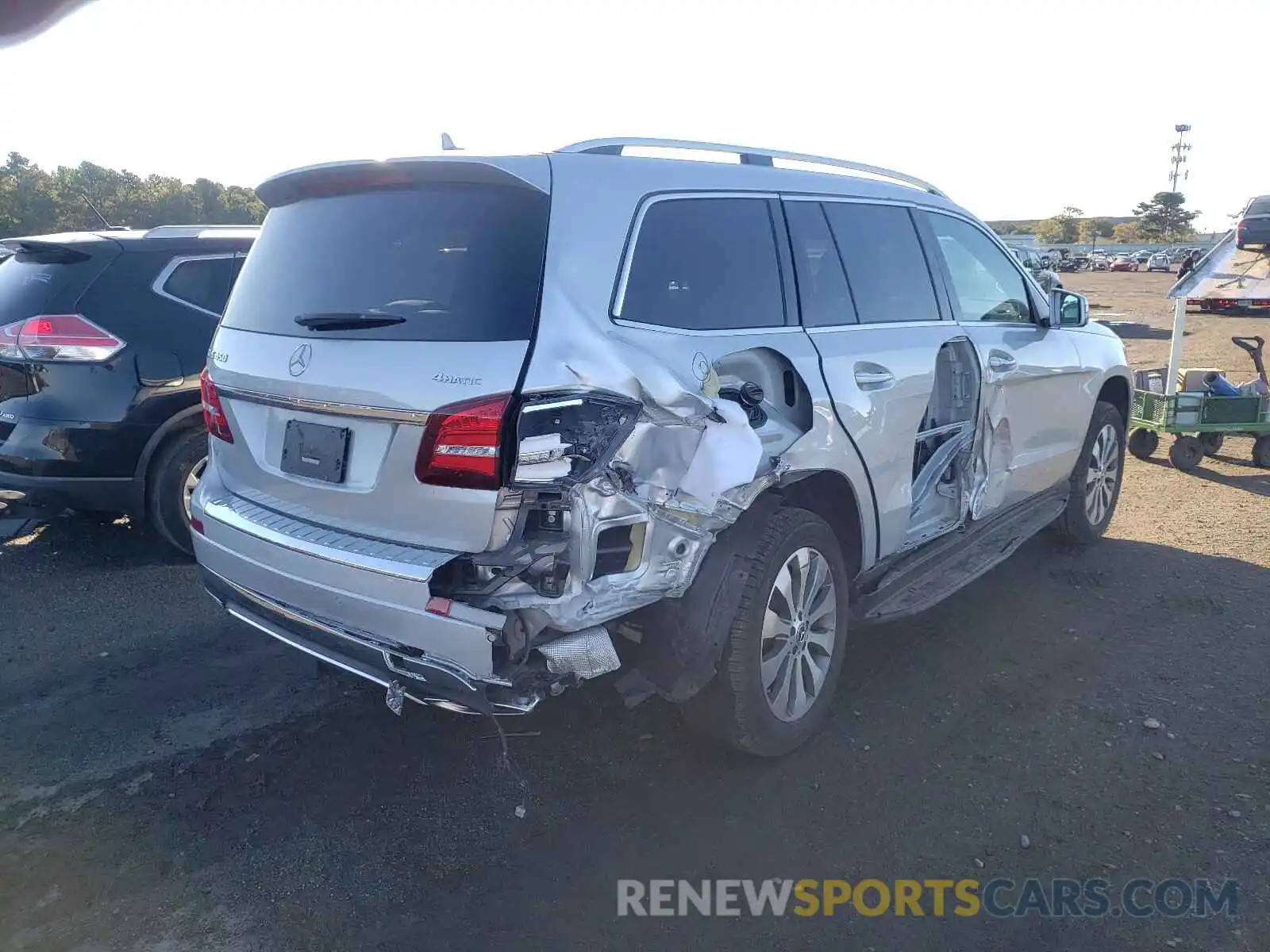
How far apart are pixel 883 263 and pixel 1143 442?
5.67m

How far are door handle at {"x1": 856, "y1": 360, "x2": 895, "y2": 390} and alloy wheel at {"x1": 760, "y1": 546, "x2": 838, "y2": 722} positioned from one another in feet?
2.23

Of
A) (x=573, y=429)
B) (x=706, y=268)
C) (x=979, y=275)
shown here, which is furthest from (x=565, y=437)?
(x=979, y=275)

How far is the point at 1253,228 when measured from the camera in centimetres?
997

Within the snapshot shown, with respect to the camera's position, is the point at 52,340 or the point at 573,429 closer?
the point at 573,429

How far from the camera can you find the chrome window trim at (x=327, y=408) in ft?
8.98

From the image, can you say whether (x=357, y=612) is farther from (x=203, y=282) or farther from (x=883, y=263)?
(x=203, y=282)

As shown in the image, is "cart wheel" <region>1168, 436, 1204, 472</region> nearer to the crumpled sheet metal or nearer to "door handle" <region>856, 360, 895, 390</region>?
the crumpled sheet metal

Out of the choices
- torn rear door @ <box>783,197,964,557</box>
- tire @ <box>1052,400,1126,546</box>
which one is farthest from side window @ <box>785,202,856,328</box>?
tire @ <box>1052,400,1126,546</box>

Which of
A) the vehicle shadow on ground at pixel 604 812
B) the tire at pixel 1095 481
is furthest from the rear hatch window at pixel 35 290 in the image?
the tire at pixel 1095 481

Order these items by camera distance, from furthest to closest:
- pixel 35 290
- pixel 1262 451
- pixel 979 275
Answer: pixel 1262 451
pixel 35 290
pixel 979 275

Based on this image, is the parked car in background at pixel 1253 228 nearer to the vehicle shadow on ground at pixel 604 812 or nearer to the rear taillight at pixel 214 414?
the vehicle shadow on ground at pixel 604 812

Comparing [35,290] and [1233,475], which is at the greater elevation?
[35,290]

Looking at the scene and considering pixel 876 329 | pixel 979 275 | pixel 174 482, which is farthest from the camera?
pixel 174 482

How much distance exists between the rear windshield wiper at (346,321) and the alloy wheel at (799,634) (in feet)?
5.02
